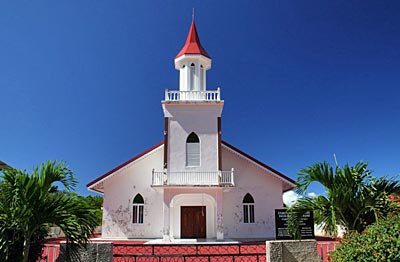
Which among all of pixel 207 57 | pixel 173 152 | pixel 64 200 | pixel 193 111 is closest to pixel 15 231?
pixel 64 200

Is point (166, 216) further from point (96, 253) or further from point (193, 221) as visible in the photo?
point (96, 253)

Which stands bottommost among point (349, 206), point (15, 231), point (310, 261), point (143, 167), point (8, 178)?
point (310, 261)

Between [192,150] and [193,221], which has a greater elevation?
[192,150]

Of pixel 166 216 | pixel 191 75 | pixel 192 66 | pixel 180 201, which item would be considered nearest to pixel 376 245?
pixel 166 216

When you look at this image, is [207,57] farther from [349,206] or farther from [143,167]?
[349,206]

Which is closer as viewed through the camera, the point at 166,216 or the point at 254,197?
the point at 166,216

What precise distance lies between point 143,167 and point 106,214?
3.84m

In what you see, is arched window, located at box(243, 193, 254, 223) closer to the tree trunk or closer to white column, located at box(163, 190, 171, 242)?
white column, located at box(163, 190, 171, 242)

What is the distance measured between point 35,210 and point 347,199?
757cm

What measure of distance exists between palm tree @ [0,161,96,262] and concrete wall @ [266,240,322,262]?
16.7ft

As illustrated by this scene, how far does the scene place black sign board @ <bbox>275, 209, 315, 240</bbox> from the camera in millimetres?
11856

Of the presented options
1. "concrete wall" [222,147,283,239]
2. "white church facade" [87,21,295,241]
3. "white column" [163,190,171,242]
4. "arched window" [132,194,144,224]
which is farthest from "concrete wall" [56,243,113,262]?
"concrete wall" [222,147,283,239]

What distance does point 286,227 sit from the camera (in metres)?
12.9

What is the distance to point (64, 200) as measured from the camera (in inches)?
324
